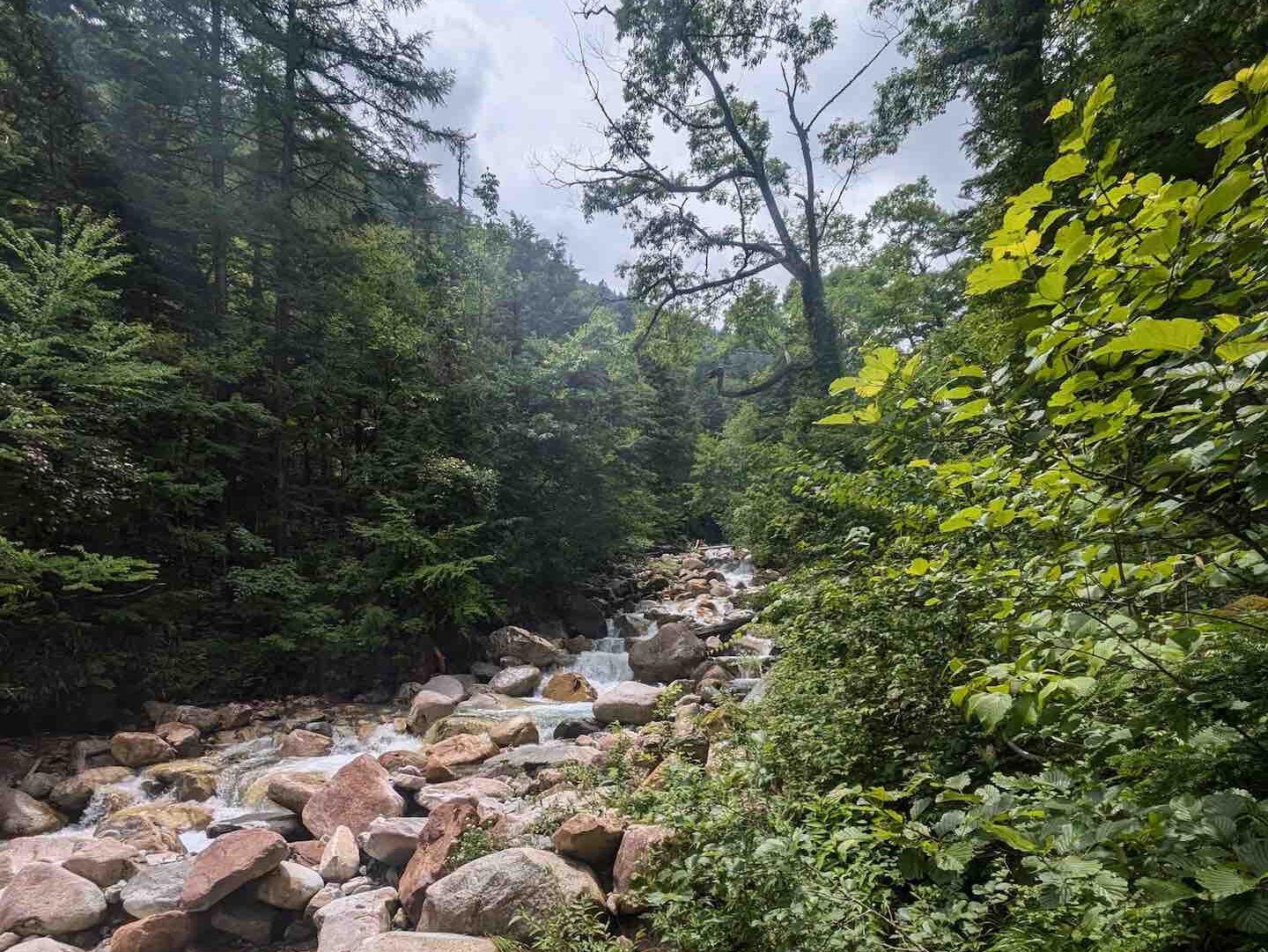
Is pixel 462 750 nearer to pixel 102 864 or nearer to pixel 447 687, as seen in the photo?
pixel 102 864

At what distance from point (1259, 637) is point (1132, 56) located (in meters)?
4.75

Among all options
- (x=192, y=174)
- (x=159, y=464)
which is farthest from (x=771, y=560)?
(x=192, y=174)

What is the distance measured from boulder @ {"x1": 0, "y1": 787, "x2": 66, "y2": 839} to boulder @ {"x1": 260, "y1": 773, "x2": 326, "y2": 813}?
2031 mm

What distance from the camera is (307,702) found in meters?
9.15

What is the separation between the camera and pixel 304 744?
294 inches

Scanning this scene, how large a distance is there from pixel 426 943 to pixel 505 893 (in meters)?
0.40

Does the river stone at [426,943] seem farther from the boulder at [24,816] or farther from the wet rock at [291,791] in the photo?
the boulder at [24,816]

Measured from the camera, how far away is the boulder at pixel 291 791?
5.55 m

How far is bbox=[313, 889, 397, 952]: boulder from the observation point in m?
3.58

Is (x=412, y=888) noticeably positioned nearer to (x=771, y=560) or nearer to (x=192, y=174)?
(x=771, y=560)

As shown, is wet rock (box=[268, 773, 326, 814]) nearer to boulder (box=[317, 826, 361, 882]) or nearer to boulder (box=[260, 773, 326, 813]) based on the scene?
boulder (box=[260, 773, 326, 813])

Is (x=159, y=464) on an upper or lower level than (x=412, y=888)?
upper

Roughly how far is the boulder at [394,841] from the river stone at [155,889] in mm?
1252

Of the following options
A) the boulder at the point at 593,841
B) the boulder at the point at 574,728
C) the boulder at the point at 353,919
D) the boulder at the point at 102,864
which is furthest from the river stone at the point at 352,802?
the boulder at the point at 593,841
